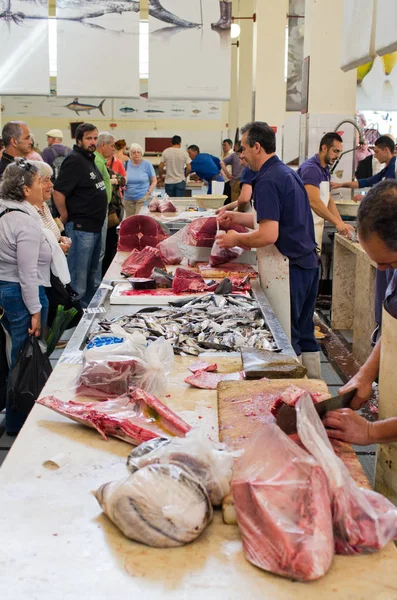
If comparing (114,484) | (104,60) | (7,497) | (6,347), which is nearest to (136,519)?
(114,484)

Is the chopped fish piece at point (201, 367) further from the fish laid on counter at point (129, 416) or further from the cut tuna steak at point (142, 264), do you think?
the cut tuna steak at point (142, 264)

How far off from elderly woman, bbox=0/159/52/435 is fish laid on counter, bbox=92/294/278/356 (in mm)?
854

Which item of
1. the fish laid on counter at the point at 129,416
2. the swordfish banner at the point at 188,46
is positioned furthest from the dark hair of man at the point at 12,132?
the fish laid on counter at the point at 129,416

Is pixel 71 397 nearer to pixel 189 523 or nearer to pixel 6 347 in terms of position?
pixel 189 523

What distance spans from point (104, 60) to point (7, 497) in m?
8.29

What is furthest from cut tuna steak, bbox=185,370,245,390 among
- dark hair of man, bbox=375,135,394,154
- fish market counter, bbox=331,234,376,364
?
dark hair of man, bbox=375,135,394,154

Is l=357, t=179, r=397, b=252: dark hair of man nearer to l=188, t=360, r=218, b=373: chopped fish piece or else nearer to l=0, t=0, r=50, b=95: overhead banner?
l=188, t=360, r=218, b=373: chopped fish piece

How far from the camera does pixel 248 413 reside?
2.44m

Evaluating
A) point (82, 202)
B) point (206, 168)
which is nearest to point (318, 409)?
point (82, 202)

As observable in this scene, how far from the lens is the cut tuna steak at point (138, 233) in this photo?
6.18 metres

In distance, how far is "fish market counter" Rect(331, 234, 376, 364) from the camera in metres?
6.22

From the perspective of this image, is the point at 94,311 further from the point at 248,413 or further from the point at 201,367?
the point at 248,413

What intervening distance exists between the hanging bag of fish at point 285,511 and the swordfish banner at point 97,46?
8.28 meters

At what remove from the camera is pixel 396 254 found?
7.26ft
